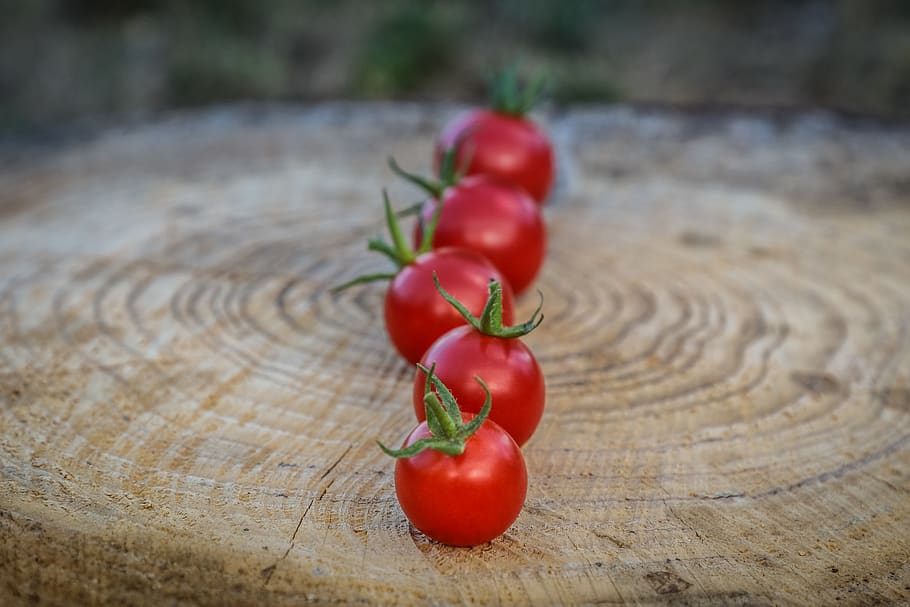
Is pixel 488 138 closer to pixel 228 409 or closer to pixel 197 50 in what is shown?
pixel 228 409

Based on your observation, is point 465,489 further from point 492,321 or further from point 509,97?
point 509,97

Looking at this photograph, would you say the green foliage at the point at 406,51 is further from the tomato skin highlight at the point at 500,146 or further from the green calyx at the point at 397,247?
the green calyx at the point at 397,247

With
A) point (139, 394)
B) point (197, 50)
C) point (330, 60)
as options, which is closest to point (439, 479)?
point (139, 394)

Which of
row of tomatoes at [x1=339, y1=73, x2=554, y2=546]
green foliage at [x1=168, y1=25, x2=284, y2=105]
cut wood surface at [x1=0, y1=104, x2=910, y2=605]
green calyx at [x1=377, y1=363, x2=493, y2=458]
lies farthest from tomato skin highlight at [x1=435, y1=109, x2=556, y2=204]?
green foliage at [x1=168, y1=25, x2=284, y2=105]

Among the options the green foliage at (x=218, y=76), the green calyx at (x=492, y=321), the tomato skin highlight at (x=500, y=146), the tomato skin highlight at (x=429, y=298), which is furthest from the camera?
the green foliage at (x=218, y=76)

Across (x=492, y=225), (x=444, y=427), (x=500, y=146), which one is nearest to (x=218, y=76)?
(x=500, y=146)

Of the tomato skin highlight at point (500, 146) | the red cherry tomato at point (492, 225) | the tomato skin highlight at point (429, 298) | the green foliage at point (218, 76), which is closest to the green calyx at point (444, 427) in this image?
the tomato skin highlight at point (429, 298)

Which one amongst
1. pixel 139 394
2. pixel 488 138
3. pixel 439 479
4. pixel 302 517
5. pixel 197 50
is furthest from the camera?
pixel 197 50
